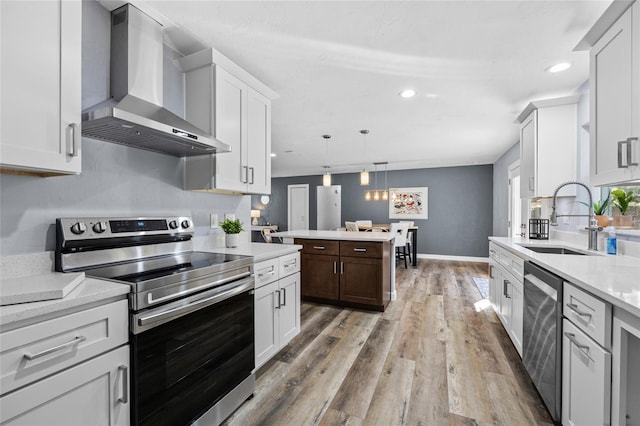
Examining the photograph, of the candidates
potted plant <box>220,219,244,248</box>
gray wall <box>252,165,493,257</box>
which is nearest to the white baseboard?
gray wall <box>252,165,493,257</box>

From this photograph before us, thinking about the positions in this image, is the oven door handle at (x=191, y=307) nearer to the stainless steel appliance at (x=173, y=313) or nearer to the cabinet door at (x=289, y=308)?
the stainless steel appliance at (x=173, y=313)

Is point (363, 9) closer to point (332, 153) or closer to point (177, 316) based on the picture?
point (177, 316)

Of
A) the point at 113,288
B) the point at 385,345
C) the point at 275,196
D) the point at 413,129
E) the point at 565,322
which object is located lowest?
the point at 385,345

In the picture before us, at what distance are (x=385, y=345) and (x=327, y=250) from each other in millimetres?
1346

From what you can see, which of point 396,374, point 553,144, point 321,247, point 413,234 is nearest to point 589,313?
point 396,374

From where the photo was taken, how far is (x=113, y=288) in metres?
1.11

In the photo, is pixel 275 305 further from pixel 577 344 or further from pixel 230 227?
pixel 577 344

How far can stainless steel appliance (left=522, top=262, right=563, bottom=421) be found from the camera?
4.98 feet

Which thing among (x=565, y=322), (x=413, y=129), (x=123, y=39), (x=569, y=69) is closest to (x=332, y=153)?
(x=413, y=129)

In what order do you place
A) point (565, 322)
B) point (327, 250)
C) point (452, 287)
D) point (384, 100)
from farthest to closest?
point (452, 287), point (327, 250), point (384, 100), point (565, 322)

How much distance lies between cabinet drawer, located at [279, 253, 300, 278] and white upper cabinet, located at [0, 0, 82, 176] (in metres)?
1.40

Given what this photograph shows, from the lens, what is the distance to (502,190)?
5719mm

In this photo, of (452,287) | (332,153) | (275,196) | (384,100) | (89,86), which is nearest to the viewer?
(89,86)

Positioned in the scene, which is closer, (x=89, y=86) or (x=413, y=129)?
(x=89, y=86)
